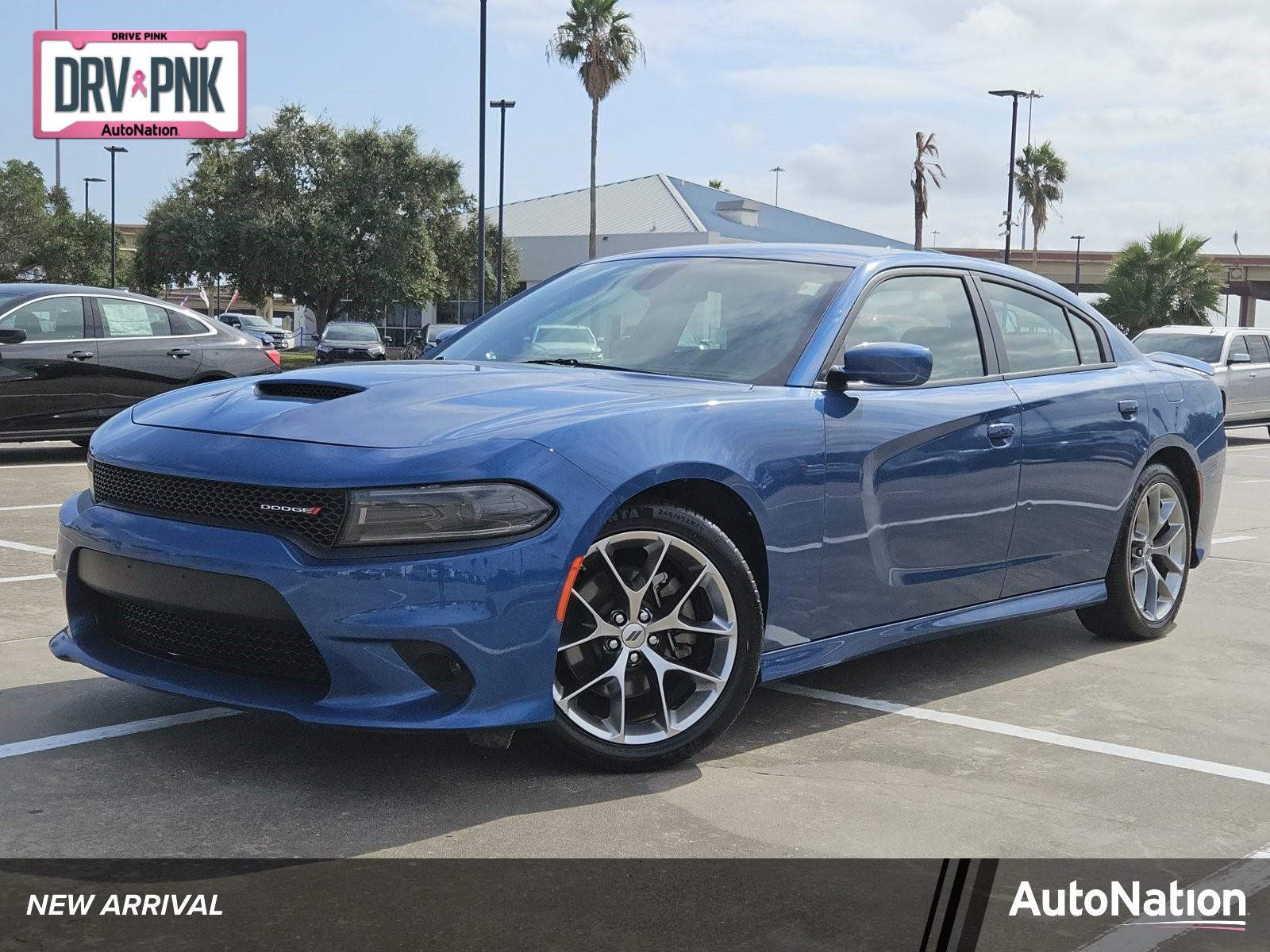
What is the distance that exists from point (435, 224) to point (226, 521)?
47.0 m

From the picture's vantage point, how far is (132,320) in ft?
42.4

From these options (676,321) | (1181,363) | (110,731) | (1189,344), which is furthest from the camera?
(1189,344)

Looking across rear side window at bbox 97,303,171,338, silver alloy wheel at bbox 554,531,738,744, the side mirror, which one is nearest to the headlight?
silver alloy wheel at bbox 554,531,738,744

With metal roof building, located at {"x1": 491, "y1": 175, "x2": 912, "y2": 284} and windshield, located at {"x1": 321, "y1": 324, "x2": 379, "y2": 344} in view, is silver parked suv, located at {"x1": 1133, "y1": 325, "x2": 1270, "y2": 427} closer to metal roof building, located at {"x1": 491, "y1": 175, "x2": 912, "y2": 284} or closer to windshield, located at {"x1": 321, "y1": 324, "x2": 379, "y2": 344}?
windshield, located at {"x1": 321, "y1": 324, "x2": 379, "y2": 344}

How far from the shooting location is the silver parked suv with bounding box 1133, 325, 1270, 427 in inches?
829

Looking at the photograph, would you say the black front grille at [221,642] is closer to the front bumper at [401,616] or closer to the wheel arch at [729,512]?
the front bumper at [401,616]

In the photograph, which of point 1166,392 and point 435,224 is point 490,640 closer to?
point 1166,392

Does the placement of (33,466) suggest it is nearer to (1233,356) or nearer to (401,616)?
(401,616)

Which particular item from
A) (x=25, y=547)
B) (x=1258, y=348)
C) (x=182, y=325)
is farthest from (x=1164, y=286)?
(x=25, y=547)

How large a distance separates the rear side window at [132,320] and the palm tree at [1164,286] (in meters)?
31.7

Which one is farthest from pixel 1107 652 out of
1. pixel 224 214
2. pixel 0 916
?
pixel 224 214

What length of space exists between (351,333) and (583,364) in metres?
30.4

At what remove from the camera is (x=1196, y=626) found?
6.59 metres

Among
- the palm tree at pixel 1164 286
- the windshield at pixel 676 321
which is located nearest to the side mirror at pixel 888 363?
the windshield at pixel 676 321
